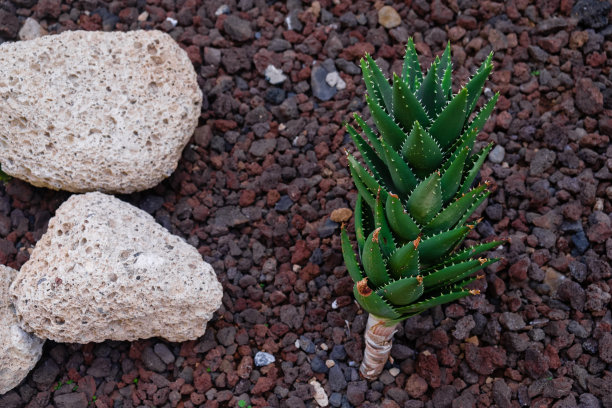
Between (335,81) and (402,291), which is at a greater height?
(402,291)

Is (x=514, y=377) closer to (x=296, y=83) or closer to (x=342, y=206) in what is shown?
(x=342, y=206)

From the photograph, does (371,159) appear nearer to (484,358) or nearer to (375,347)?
(375,347)

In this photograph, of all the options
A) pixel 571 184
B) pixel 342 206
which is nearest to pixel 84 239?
pixel 342 206

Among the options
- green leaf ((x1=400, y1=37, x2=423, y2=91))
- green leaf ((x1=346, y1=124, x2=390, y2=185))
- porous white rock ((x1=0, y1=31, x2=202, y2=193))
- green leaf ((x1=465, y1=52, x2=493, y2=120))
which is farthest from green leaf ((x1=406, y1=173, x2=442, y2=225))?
porous white rock ((x1=0, y1=31, x2=202, y2=193))

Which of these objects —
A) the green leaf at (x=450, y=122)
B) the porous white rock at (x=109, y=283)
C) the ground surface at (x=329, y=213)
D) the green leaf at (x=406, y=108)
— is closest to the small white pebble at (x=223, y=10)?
the ground surface at (x=329, y=213)

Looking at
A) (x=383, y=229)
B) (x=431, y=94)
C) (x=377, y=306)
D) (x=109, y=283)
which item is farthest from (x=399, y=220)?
(x=109, y=283)

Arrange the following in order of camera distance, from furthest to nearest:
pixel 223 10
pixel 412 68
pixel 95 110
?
1. pixel 223 10
2. pixel 95 110
3. pixel 412 68

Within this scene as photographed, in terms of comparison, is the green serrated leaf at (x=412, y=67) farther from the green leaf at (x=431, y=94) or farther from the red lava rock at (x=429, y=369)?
the red lava rock at (x=429, y=369)

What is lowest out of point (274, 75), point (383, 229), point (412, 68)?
point (274, 75)
